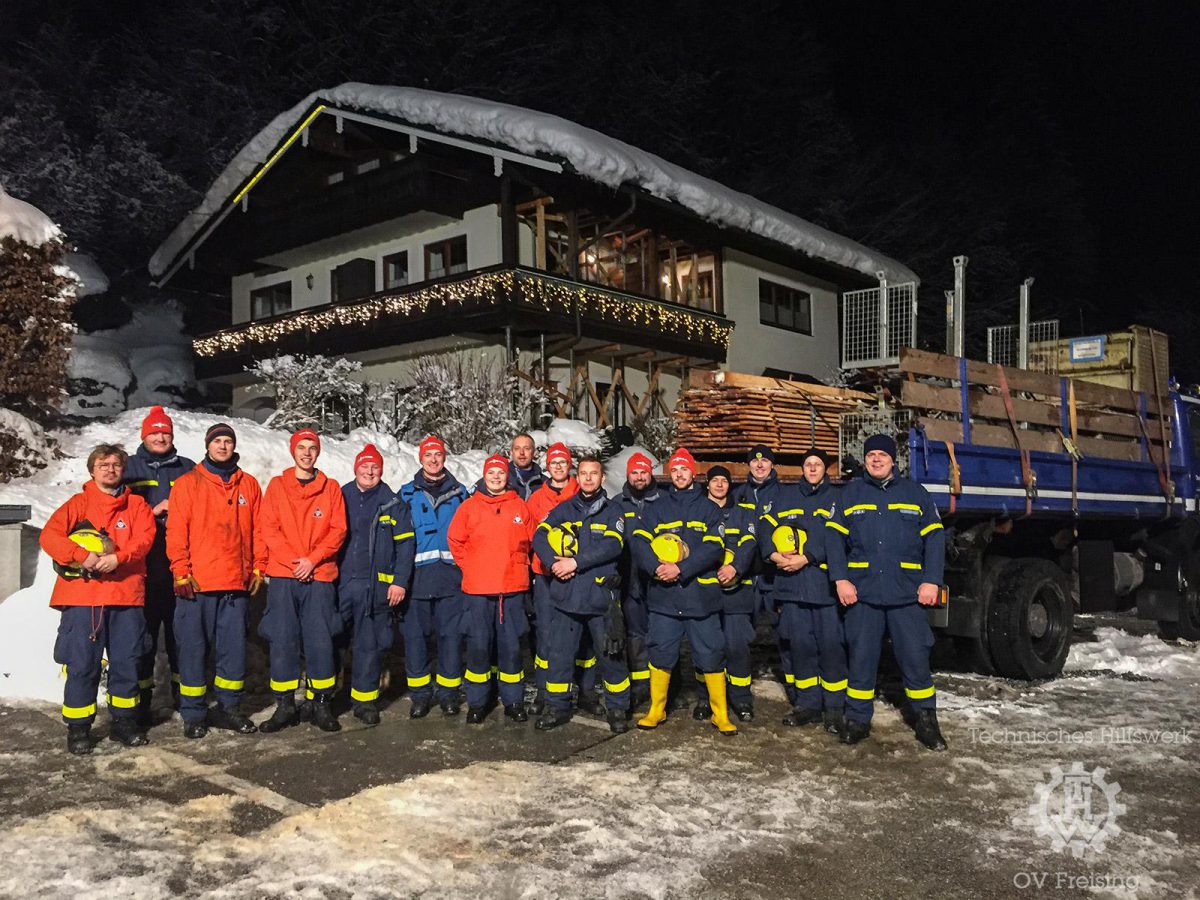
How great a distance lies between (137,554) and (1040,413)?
693 cm

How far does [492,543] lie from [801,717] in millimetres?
2365

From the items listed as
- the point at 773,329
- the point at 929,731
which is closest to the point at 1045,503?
→ the point at 929,731

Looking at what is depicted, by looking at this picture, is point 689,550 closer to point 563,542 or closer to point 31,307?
point 563,542

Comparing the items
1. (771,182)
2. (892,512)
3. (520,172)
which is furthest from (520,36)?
(892,512)

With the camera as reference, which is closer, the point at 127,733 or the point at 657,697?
the point at 127,733

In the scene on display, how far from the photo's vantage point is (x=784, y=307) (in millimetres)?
26188

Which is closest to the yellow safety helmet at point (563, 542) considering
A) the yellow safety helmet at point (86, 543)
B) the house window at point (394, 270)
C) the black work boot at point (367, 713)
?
the black work boot at point (367, 713)

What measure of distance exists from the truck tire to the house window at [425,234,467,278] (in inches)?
614

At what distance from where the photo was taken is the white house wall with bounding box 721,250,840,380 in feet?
79.2

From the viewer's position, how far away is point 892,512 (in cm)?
609

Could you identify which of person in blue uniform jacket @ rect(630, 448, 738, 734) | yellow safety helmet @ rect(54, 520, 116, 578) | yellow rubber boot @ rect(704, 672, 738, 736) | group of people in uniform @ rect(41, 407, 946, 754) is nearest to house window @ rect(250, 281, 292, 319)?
group of people in uniform @ rect(41, 407, 946, 754)

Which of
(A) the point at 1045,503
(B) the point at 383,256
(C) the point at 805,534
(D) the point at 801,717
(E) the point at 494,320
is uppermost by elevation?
(B) the point at 383,256

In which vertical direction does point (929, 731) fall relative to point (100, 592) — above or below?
below

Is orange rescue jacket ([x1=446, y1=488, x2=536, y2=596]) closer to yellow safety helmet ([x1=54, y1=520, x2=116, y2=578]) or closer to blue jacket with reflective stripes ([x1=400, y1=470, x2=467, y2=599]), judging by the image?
blue jacket with reflective stripes ([x1=400, y1=470, x2=467, y2=599])
